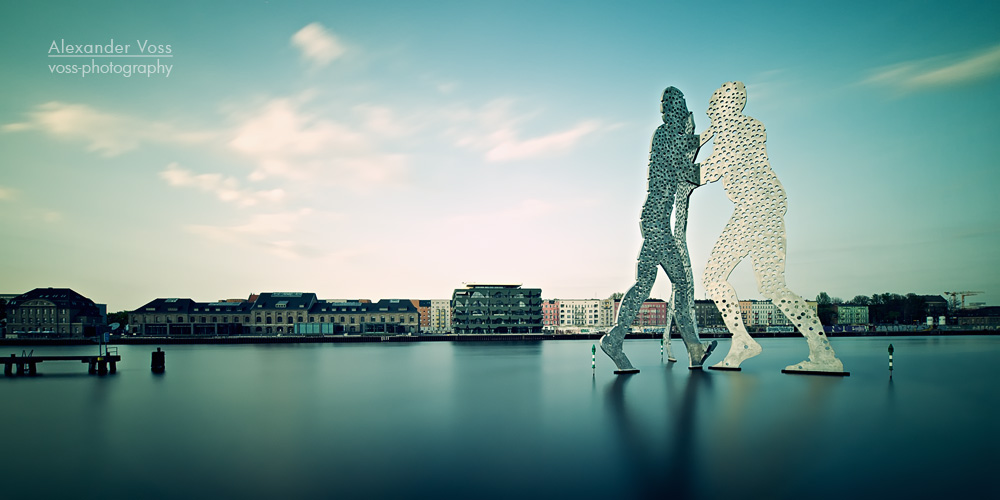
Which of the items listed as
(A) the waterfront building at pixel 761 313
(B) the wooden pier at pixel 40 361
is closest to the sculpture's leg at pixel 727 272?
(B) the wooden pier at pixel 40 361

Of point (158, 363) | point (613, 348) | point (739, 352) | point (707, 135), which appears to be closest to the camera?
point (613, 348)

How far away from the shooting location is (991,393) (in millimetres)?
22812

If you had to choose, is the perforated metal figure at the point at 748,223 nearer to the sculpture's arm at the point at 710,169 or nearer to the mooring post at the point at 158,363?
the sculpture's arm at the point at 710,169

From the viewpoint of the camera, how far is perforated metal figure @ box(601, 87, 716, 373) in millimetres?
25531

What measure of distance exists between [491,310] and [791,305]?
69075mm

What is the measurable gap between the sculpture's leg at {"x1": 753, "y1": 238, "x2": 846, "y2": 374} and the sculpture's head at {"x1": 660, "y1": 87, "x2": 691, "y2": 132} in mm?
6647

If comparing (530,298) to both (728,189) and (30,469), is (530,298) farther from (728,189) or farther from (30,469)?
(30,469)

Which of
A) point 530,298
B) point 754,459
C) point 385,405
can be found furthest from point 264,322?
point 754,459

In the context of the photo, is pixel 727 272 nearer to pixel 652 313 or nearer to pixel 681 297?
pixel 681 297

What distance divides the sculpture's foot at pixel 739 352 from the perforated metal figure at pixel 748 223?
0.07 m

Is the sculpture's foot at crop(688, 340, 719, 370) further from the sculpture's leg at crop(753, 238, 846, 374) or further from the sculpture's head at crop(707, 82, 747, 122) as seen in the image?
the sculpture's head at crop(707, 82, 747, 122)

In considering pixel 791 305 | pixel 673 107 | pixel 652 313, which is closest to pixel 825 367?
pixel 791 305

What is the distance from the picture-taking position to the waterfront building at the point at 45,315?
270 feet

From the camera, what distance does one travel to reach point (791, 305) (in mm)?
24484
